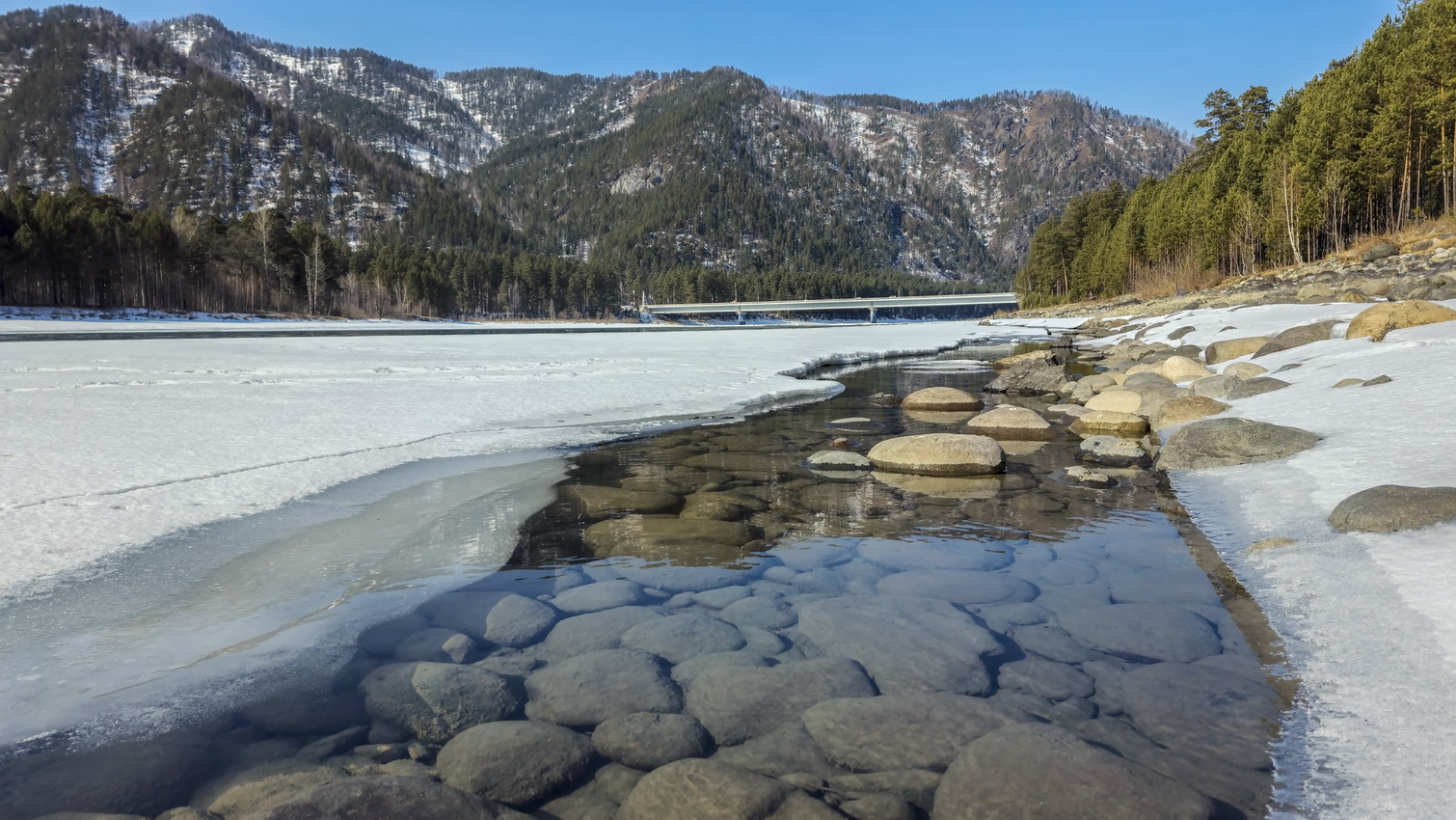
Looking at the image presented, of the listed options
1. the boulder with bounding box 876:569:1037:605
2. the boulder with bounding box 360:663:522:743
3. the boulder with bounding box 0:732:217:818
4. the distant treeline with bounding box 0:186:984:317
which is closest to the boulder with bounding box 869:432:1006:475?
the boulder with bounding box 876:569:1037:605

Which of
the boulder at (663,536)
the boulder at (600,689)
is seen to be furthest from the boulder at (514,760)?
the boulder at (663,536)

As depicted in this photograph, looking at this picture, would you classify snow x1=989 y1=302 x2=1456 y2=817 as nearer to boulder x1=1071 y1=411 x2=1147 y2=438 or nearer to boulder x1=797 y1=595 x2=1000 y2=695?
boulder x1=797 y1=595 x2=1000 y2=695

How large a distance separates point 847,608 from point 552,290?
12965 cm

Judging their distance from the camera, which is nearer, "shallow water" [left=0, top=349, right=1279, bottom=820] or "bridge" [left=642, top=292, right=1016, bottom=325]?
"shallow water" [left=0, top=349, right=1279, bottom=820]

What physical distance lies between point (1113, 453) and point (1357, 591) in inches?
215

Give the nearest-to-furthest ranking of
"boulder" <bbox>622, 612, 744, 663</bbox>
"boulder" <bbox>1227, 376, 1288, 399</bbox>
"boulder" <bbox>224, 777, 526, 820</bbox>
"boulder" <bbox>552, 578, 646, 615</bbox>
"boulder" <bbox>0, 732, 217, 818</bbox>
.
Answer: "boulder" <bbox>224, 777, 526, 820</bbox>, "boulder" <bbox>0, 732, 217, 818</bbox>, "boulder" <bbox>622, 612, 744, 663</bbox>, "boulder" <bbox>552, 578, 646, 615</bbox>, "boulder" <bbox>1227, 376, 1288, 399</bbox>

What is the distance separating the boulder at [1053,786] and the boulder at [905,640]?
0.64m

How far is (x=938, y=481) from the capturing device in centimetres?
809

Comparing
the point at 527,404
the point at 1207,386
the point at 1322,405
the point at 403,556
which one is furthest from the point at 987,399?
the point at 403,556

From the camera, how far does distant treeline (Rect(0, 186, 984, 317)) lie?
2408 inches

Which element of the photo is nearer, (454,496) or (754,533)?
(754,533)

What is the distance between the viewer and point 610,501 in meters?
6.96

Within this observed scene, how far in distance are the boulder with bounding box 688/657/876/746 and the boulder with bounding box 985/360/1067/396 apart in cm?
1411

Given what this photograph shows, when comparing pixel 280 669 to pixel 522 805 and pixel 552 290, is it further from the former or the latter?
pixel 552 290
